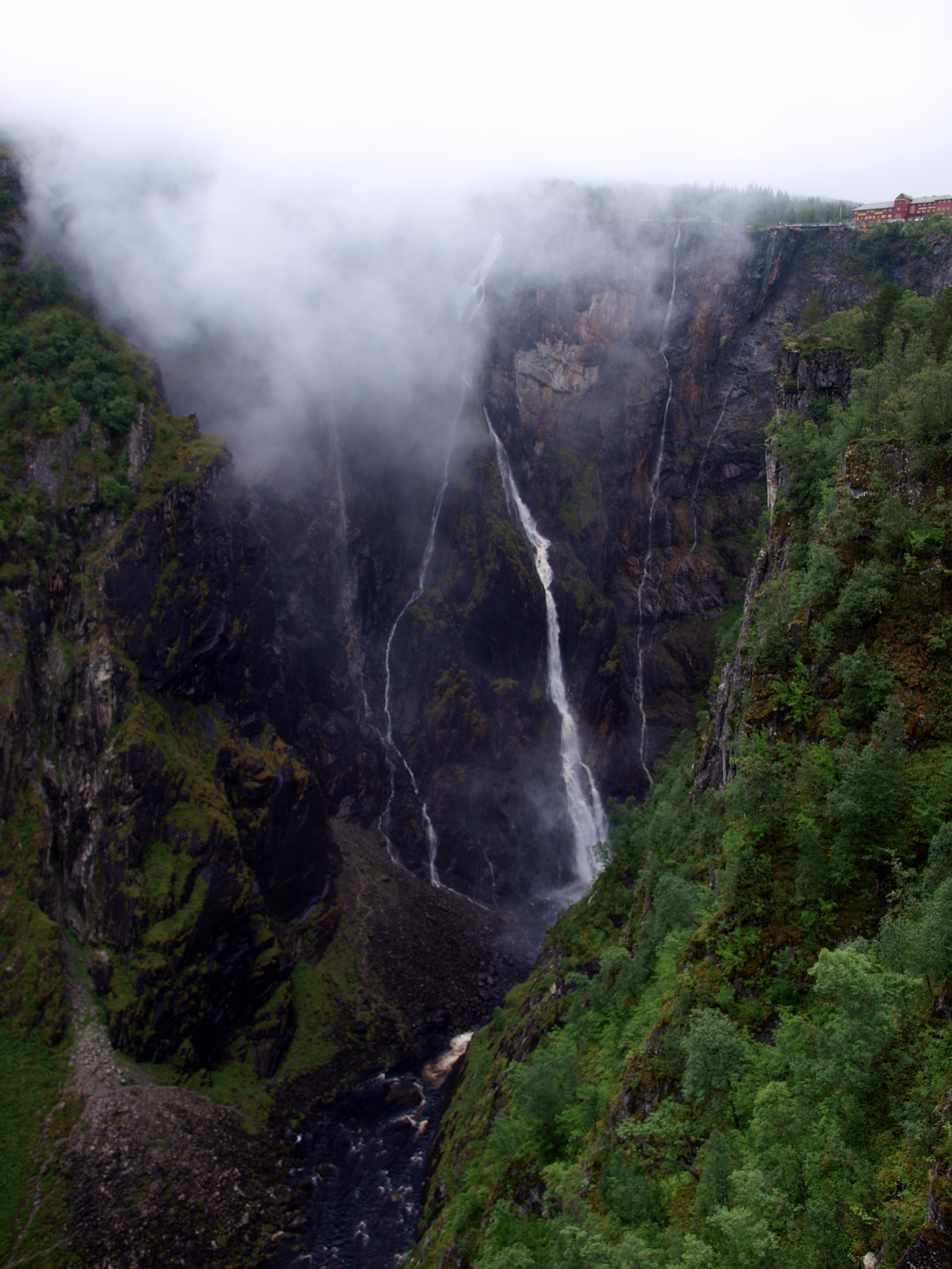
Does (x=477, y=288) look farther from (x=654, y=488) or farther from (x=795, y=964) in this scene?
(x=795, y=964)

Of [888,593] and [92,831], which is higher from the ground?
[888,593]

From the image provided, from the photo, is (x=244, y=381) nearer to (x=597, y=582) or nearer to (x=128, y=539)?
(x=128, y=539)

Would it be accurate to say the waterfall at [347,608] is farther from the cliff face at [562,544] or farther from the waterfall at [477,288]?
the waterfall at [477,288]

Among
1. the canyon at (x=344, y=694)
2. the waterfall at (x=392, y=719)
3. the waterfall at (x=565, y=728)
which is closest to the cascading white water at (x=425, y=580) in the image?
the waterfall at (x=392, y=719)

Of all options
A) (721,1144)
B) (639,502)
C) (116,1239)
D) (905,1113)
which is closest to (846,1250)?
(905,1113)

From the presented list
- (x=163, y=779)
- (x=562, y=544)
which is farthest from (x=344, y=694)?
(x=562, y=544)
